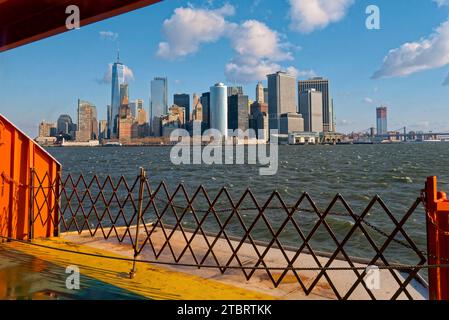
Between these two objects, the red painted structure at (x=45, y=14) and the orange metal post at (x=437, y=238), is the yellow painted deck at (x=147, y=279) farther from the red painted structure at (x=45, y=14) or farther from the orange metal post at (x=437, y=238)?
the red painted structure at (x=45, y=14)

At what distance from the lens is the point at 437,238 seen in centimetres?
386

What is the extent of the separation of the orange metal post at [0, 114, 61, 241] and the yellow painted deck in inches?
27.0

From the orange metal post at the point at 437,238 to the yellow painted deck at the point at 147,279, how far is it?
1963mm

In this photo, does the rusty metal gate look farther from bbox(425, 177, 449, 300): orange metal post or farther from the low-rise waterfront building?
the low-rise waterfront building

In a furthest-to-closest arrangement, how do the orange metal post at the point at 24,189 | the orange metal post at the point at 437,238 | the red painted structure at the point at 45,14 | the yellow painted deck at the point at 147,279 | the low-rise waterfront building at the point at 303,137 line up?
the low-rise waterfront building at the point at 303,137 < the orange metal post at the point at 24,189 < the red painted structure at the point at 45,14 < the yellow painted deck at the point at 147,279 < the orange metal post at the point at 437,238

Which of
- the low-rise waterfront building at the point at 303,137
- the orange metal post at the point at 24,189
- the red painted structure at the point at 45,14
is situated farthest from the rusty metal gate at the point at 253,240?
the low-rise waterfront building at the point at 303,137

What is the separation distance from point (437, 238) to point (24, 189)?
7367 mm

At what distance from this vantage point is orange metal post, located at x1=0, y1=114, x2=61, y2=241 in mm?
6746

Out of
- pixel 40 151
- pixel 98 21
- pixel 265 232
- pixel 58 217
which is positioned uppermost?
pixel 98 21

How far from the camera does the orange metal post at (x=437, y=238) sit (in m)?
3.80
